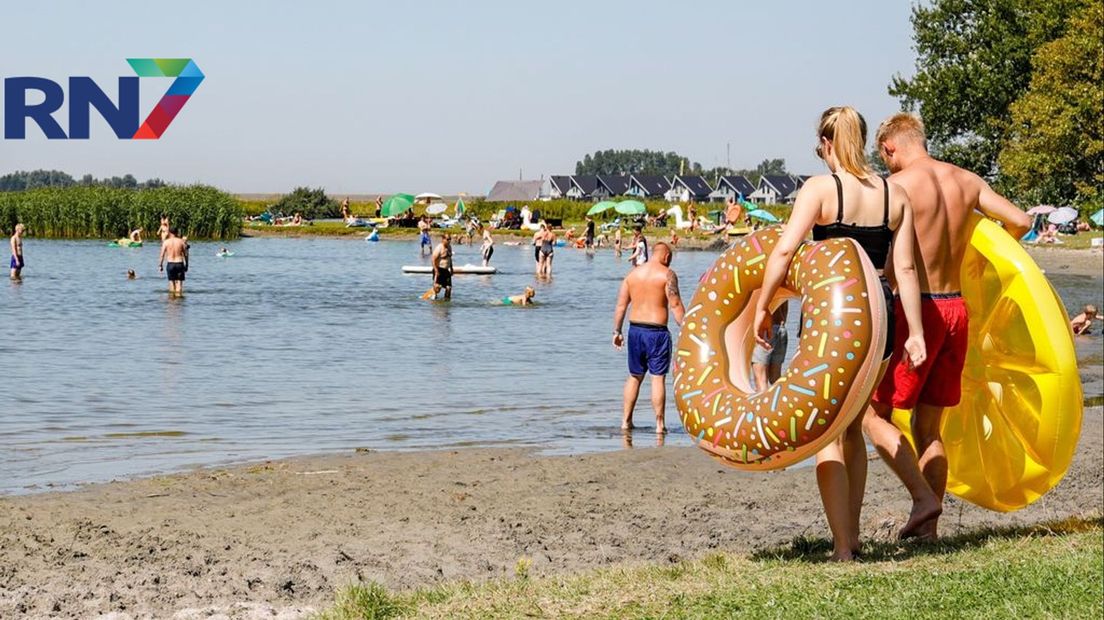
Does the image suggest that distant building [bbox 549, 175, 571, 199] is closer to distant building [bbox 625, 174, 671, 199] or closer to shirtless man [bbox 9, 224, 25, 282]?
distant building [bbox 625, 174, 671, 199]

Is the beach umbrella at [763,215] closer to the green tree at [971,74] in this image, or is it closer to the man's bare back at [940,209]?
the green tree at [971,74]

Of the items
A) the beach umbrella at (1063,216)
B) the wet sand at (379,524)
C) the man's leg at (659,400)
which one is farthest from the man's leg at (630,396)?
the beach umbrella at (1063,216)

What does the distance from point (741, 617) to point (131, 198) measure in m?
60.3

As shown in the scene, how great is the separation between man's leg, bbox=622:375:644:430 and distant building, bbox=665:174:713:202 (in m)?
125

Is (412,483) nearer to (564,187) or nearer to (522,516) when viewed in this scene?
(522,516)

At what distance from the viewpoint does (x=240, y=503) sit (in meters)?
7.56

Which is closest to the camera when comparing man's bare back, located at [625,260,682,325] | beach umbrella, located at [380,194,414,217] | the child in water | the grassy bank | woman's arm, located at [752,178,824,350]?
woman's arm, located at [752,178,824,350]

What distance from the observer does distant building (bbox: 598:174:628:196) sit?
136500mm

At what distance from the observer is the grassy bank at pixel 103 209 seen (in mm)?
61531

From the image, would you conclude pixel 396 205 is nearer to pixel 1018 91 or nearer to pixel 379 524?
pixel 1018 91

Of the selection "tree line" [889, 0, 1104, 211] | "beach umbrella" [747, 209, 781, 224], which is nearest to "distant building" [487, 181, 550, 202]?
"beach umbrella" [747, 209, 781, 224]

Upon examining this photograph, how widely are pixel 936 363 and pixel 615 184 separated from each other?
436 ft

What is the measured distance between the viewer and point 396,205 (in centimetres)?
7912

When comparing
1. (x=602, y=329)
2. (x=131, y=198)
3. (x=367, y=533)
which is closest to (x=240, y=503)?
(x=367, y=533)
